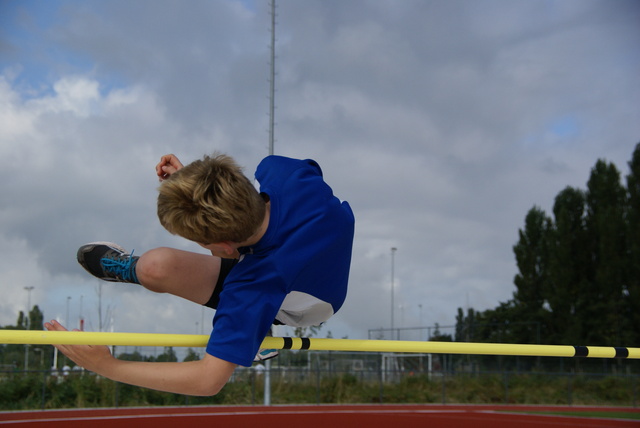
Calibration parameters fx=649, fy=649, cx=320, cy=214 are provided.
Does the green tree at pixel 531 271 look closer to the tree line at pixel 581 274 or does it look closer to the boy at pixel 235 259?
the tree line at pixel 581 274

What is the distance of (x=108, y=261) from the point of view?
8.12 feet

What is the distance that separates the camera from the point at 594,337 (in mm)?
28656

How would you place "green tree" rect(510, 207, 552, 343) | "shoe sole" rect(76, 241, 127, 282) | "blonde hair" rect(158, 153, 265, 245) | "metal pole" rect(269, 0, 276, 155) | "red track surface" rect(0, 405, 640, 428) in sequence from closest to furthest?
"blonde hair" rect(158, 153, 265, 245) → "shoe sole" rect(76, 241, 127, 282) → "red track surface" rect(0, 405, 640, 428) → "metal pole" rect(269, 0, 276, 155) → "green tree" rect(510, 207, 552, 343)

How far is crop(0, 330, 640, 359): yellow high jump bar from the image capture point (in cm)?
220

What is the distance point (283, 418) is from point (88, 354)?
1107cm

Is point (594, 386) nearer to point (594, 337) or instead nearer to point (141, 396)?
point (594, 337)

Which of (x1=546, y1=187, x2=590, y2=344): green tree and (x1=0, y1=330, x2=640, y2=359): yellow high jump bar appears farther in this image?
(x1=546, y1=187, x2=590, y2=344): green tree

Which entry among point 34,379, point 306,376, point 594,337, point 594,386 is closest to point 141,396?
point 34,379

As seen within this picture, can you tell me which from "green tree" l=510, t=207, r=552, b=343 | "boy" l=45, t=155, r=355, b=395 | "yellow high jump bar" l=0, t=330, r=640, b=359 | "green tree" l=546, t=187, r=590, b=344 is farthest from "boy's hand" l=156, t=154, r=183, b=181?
"green tree" l=510, t=207, r=552, b=343

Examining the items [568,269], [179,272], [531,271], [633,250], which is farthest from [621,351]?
[531,271]

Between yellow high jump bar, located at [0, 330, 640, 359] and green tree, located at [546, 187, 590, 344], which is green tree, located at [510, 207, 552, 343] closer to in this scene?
green tree, located at [546, 187, 590, 344]

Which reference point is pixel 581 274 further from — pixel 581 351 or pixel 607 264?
pixel 581 351

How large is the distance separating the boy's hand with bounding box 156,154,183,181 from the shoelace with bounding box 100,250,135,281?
0.35m

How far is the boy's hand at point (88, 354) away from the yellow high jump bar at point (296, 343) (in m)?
0.05
